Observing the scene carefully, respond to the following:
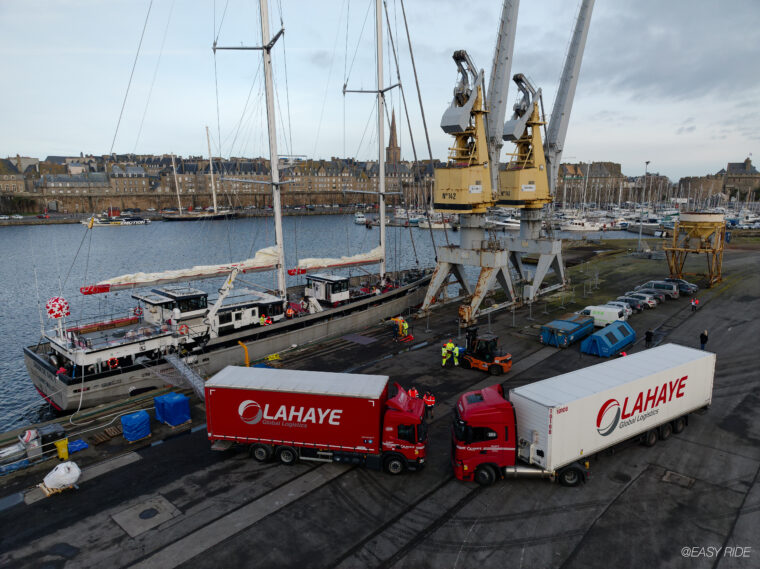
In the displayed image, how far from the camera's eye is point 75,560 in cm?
1155

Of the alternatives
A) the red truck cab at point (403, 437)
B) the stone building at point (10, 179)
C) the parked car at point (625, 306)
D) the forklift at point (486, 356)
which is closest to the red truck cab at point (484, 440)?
the red truck cab at point (403, 437)

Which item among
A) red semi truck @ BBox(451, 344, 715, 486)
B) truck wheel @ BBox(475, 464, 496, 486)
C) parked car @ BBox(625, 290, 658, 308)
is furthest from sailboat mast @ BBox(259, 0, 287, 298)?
parked car @ BBox(625, 290, 658, 308)

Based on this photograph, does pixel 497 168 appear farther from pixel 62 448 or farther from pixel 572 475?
pixel 62 448

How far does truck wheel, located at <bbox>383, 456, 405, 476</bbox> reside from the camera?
14993 mm

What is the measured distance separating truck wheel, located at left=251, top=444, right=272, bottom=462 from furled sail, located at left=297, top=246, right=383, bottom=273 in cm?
1798

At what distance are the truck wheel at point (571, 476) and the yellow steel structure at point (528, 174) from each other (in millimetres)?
28027

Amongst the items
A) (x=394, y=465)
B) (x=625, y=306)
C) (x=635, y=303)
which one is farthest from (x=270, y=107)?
(x=635, y=303)

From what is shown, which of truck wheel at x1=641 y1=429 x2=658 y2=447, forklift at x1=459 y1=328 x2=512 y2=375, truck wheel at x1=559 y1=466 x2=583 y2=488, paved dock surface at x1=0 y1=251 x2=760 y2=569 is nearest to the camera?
paved dock surface at x1=0 y1=251 x2=760 y2=569

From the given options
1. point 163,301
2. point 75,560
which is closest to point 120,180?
point 163,301

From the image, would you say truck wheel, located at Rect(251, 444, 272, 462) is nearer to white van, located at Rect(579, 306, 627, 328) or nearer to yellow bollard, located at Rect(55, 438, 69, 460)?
yellow bollard, located at Rect(55, 438, 69, 460)

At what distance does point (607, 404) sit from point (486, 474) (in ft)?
14.8

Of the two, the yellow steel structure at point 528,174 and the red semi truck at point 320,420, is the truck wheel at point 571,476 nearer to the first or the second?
the red semi truck at point 320,420

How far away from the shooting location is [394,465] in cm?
1508

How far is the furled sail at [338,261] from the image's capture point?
33.0m
